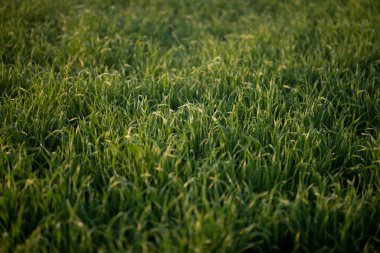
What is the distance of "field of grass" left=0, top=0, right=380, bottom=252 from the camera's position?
1.62m

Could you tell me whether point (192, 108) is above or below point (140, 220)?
above

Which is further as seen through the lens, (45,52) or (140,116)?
(45,52)

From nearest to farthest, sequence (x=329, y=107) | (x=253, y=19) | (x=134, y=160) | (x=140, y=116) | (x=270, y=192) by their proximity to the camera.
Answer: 1. (x=270, y=192)
2. (x=134, y=160)
3. (x=140, y=116)
4. (x=329, y=107)
5. (x=253, y=19)

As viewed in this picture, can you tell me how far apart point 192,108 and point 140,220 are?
98 cm

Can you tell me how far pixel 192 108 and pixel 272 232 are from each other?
3.41 ft

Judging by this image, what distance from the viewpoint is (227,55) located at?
3367 millimetres

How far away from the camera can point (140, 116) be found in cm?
231

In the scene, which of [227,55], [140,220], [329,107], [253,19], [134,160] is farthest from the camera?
[253,19]

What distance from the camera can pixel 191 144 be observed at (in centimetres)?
211

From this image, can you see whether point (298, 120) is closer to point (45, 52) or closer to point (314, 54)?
point (314, 54)

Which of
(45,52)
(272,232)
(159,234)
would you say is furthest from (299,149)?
(45,52)

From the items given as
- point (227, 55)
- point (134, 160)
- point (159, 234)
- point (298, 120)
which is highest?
point (227, 55)

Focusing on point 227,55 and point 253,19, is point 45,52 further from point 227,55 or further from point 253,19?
point 253,19

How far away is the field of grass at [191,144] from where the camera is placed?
162 cm
